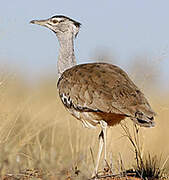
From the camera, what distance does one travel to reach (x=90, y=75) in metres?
4.67

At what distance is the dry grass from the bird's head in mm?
700

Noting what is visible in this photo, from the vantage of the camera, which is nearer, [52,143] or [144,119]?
[144,119]

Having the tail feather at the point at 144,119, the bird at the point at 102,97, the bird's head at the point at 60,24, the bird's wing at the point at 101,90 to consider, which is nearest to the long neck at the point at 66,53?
the bird's head at the point at 60,24

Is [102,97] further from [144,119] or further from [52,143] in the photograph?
[52,143]

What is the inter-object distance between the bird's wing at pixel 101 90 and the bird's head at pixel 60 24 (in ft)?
2.59

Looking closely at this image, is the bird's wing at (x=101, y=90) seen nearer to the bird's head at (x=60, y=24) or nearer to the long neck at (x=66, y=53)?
the long neck at (x=66, y=53)

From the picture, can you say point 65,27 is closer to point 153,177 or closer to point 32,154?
point 32,154

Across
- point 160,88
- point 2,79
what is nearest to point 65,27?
point 2,79

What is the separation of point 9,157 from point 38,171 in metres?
0.37

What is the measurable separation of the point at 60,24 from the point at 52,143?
48.5 inches

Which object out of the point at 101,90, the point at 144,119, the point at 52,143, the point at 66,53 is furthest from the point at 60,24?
the point at 144,119

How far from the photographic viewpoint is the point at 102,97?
172 inches

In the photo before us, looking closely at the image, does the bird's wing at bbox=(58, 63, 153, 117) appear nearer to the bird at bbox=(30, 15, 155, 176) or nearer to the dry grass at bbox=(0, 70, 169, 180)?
the bird at bbox=(30, 15, 155, 176)

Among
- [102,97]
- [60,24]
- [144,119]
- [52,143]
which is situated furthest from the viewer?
[60,24]
